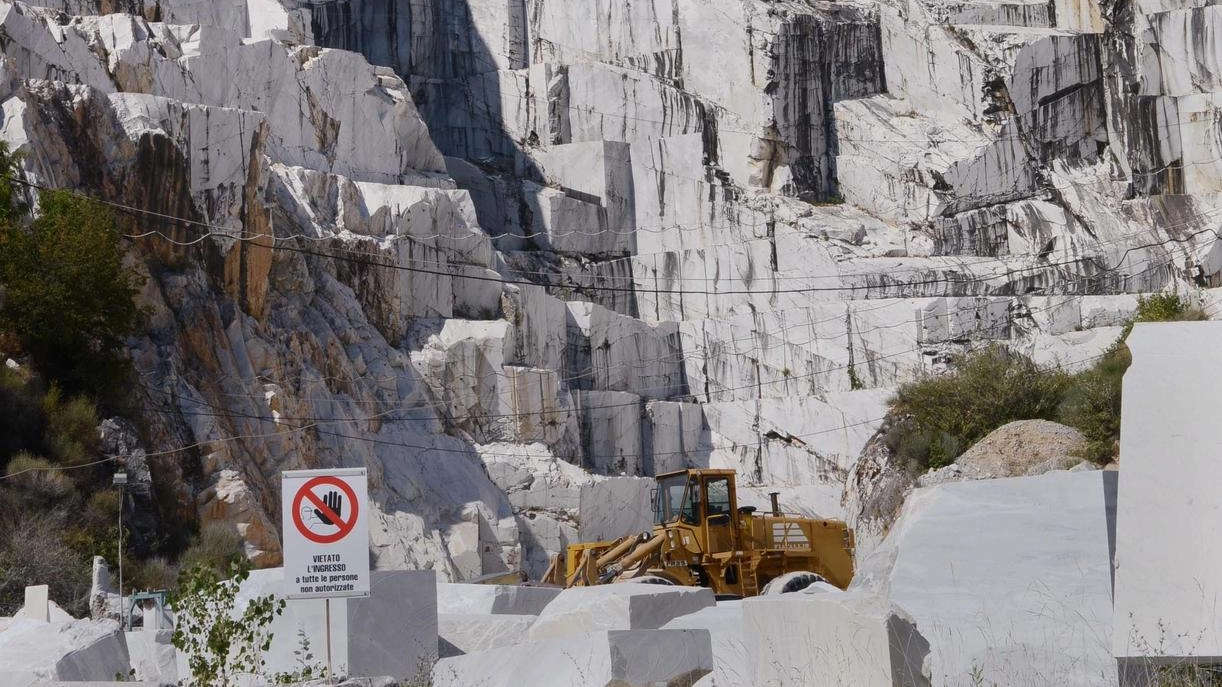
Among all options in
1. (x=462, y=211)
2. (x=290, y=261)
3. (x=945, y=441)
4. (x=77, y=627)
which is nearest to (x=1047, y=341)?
(x=945, y=441)

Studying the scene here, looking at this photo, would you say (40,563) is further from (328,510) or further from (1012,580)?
(1012,580)

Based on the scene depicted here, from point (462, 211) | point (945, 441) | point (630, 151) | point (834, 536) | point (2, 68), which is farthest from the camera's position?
point (630, 151)

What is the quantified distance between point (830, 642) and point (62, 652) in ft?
17.5

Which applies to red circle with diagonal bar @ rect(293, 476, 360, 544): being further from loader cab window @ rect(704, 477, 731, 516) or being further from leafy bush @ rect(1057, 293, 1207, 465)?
leafy bush @ rect(1057, 293, 1207, 465)

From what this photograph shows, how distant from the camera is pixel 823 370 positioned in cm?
4612

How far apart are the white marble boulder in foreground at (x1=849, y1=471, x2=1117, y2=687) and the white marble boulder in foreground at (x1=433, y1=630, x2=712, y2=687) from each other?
1313 millimetres

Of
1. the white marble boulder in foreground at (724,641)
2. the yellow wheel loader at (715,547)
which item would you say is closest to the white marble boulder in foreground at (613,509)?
the yellow wheel loader at (715,547)

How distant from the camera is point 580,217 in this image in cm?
5281

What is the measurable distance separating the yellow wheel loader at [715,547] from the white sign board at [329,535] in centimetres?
1199

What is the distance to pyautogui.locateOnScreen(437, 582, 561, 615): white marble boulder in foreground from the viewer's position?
1455 cm

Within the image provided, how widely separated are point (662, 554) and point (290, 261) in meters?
17.8

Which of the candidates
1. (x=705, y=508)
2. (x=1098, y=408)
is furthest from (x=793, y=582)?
(x=1098, y=408)

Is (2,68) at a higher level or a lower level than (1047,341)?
higher

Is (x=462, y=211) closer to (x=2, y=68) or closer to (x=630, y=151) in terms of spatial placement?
(x=630, y=151)
